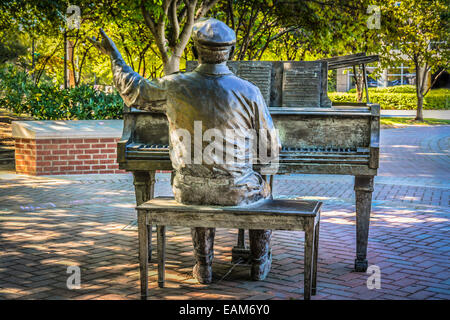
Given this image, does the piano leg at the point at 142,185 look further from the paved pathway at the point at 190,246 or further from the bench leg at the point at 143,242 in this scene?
the bench leg at the point at 143,242

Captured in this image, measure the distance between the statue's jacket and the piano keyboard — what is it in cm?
65

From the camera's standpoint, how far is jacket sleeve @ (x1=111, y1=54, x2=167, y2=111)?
165 inches

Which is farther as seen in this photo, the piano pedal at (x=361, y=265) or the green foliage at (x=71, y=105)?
the green foliage at (x=71, y=105)

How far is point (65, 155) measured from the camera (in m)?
10.1

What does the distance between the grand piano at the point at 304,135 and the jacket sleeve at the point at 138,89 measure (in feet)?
2.43

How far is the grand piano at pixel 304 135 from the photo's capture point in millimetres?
4832

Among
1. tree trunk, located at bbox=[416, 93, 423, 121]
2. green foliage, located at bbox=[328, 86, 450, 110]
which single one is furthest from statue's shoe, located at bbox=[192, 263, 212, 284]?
green foliage, located at bbox=[328, 86, 450, 110]

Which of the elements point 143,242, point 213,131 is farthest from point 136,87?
point 143,242

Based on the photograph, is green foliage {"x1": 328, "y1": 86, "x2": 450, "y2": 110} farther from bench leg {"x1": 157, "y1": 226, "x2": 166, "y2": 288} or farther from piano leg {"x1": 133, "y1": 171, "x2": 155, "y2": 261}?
bench leg {"x1": 157, "y1": 226, "x2": 166, "y2": 288}

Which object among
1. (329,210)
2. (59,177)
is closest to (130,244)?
(329,210)

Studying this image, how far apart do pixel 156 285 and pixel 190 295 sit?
1.28ft

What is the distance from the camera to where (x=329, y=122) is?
16.3 ft

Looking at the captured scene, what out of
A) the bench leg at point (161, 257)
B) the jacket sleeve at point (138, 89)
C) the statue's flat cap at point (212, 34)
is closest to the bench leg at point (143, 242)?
the bench leg at point (161, 257)

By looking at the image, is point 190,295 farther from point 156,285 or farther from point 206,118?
point 206,118
